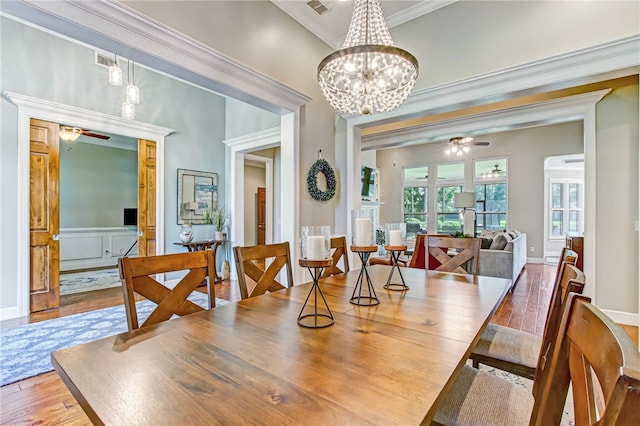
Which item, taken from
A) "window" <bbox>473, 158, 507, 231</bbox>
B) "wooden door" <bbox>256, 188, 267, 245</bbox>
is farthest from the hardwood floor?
"wooden door" <bbox>256, 188, 267, 245</bbox>

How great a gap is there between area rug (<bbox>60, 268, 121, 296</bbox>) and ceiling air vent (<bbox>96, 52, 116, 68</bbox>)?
310 cm

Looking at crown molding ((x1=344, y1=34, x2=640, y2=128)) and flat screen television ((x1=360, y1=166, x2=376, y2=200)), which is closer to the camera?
crown molding ((x1=344, y1=34, x2=640, y2=128))

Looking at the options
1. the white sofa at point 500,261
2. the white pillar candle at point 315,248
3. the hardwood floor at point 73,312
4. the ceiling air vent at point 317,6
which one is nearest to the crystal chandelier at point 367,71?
the ceiling air vent at point 317,6

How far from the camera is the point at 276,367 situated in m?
0.87

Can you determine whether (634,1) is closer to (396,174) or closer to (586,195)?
(586,195)

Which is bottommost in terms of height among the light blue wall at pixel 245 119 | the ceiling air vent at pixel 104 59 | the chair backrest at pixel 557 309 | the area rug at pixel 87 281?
the area rug at pixel 87 281

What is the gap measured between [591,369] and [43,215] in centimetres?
521

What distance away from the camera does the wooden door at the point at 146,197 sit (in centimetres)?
489

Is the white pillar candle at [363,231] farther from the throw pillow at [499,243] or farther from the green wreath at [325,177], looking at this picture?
the throw pillow at [499,243]

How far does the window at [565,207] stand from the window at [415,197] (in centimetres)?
317

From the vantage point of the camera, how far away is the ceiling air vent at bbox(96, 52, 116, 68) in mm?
4422

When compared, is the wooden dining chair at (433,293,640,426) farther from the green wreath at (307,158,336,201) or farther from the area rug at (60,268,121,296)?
the area rug at (60,268,121,296)

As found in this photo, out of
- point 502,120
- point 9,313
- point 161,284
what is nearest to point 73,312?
point 9,313

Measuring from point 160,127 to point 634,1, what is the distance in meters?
5.67
